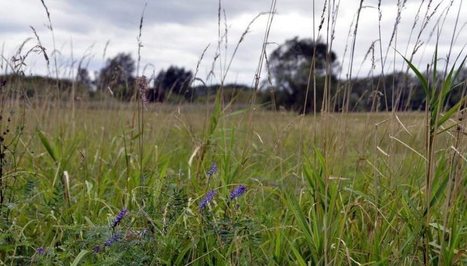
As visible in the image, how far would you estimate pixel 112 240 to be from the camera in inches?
57.4

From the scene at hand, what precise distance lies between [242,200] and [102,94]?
2.99 m

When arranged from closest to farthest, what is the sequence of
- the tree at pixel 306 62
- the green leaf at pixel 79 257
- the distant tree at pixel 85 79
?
the green leaf at pixel 79 257 < the tree at pixel 306 62 < the distant tree at pixel 85 79

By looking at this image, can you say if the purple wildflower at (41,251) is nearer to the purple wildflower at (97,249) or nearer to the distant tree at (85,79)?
the purple wildflower at (97,249)

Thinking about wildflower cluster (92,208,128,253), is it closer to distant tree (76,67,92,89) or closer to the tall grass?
the tall grass

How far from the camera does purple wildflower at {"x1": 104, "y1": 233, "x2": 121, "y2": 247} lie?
1.46m

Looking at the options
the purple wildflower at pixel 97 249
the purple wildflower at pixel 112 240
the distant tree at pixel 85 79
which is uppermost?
the distant tree at pixel 85 79

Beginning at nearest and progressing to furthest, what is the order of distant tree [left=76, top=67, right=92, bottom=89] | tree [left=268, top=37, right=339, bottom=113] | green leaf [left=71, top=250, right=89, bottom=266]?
green leaf [left=71, top=250, right=89, bottom=266] → tree [left=268, top=37, right=339, bottom=113] → distant tree [left=76, top=67, right=92, bottom=89]

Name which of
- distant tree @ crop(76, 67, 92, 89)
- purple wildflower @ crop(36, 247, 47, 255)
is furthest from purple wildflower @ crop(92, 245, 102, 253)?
distant tree @ crop(76, 67, 92, 89)

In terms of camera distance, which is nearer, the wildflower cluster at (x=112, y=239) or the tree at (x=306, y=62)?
the wildflower cluster at (x=112, y=239)

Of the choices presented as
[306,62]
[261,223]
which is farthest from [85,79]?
[261,223]

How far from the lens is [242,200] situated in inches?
81.4

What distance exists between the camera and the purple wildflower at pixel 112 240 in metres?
1.46

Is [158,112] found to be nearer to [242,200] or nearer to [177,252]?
[242,200]

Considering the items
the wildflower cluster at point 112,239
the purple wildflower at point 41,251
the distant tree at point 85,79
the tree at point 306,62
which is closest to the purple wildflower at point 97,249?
the wildflower cluster at point 112,239
